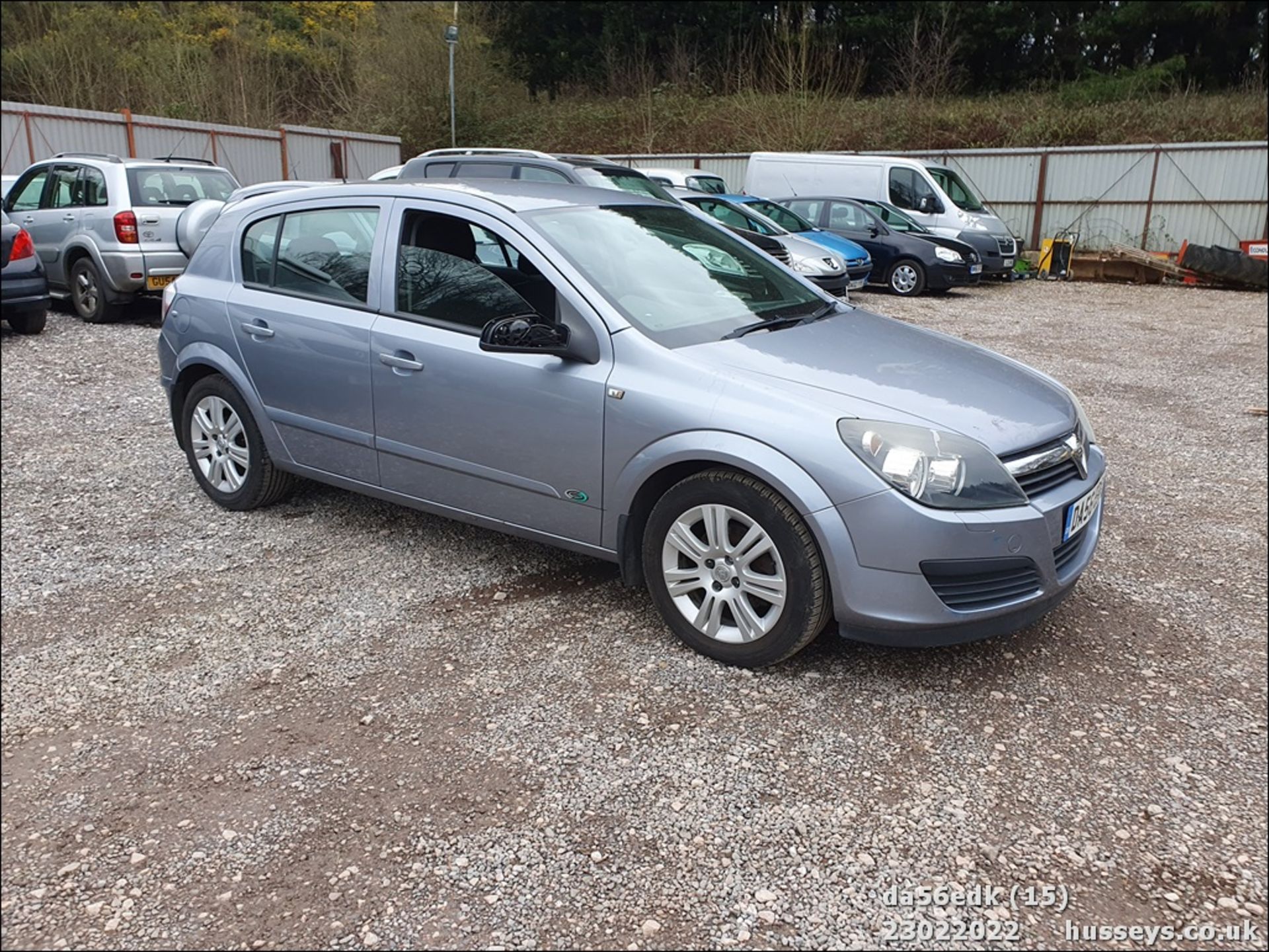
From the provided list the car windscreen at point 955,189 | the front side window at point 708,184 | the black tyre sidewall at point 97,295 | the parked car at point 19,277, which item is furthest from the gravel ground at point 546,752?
the car windscreen at point 955,189

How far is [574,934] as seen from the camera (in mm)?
2391

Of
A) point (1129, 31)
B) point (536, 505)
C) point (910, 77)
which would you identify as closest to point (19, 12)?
point (910, 77)

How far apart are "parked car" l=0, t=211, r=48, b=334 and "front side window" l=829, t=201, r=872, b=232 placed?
11480 millimetres

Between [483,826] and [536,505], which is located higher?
[536,505]

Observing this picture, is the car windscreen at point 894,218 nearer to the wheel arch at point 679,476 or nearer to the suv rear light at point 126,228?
the suv rear light at point 126,228

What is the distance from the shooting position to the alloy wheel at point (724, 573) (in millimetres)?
3463

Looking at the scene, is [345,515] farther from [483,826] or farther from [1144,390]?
[1144,390]

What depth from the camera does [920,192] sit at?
18.0 m

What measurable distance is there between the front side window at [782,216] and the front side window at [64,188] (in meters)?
9.28

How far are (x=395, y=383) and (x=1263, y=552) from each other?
13.7 feet

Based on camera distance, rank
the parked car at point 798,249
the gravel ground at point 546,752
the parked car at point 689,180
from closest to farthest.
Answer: the gravel ground at point 546,752
the parked car at point 798,249
the parked car at point 689,180

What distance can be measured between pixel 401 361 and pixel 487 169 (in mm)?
8940

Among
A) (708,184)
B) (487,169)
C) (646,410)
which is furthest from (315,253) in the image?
(708,184)

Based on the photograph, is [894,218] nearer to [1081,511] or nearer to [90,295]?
[90,295]
